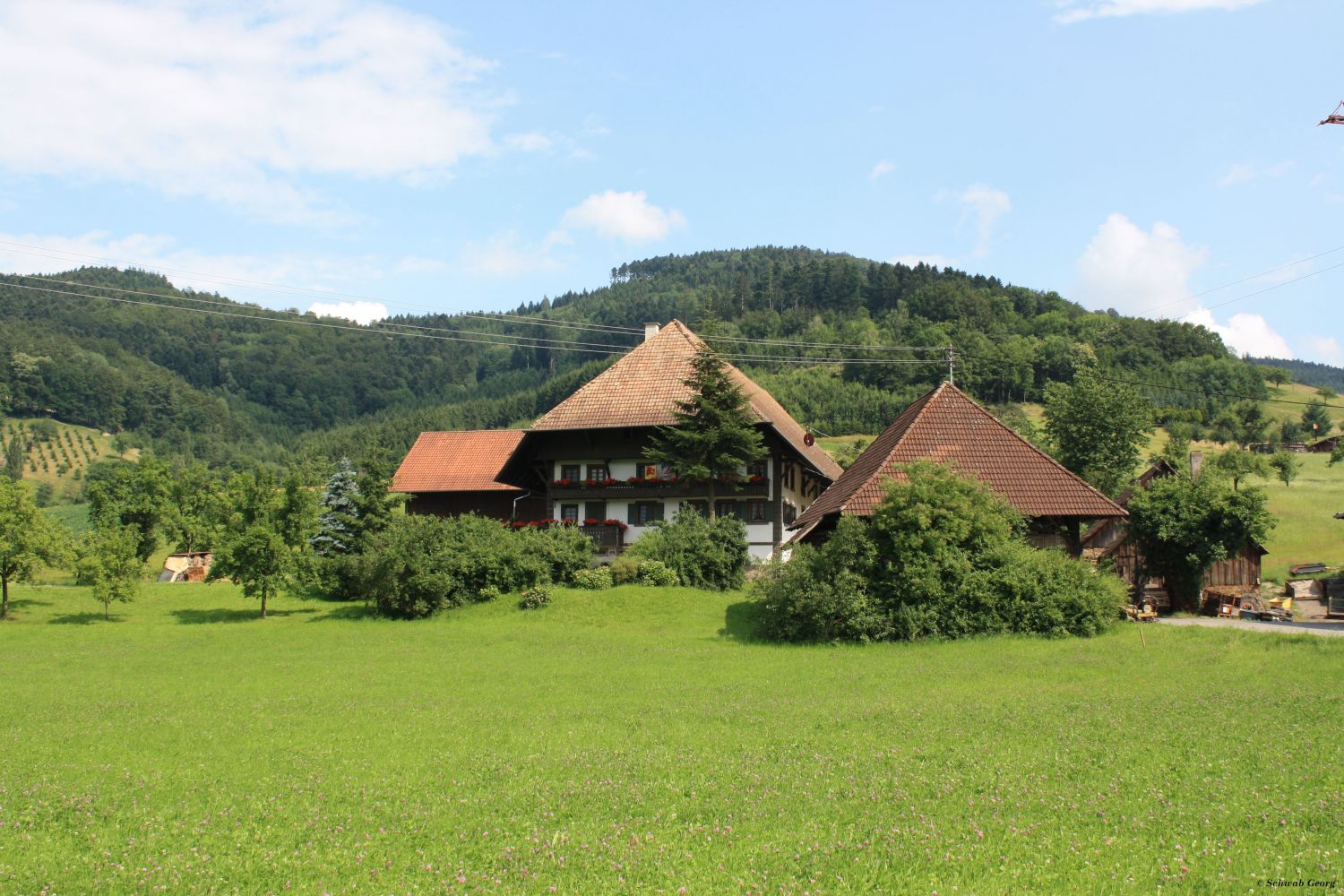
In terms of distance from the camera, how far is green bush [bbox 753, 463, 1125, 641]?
2469cm

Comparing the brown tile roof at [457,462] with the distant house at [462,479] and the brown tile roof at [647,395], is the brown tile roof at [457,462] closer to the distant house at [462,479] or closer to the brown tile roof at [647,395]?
the distant house at [462,479]

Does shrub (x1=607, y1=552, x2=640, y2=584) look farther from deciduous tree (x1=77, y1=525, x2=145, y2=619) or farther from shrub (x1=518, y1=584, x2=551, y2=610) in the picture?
deciduous tree (x1=77, y1=525, x2=145, y2=619)

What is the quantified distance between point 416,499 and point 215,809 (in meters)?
45.4

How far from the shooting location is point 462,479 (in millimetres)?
53750

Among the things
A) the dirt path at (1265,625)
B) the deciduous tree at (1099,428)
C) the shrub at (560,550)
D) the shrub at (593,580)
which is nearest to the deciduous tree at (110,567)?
the shrub at (560,550)

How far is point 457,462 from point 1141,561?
3533 cm

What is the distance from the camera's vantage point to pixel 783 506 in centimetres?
4538

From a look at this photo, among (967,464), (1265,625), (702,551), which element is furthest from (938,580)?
(702,551)

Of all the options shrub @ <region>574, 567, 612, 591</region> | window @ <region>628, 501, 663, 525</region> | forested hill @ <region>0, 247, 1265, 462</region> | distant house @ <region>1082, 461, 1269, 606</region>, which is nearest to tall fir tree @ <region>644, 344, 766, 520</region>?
window @ <region>628, 501, 663, 525</region>

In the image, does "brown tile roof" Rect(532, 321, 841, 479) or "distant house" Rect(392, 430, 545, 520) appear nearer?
"brown tile roof" Rect(532, 321, 841, 479)

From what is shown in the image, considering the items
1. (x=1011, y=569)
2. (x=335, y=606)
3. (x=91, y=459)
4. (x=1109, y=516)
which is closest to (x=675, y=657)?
(x=1011, y=569)

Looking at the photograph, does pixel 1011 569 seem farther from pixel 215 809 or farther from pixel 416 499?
pixel 416 499

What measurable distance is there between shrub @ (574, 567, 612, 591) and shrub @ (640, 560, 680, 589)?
4.29 ft

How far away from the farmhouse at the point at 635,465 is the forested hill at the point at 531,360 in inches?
1101
